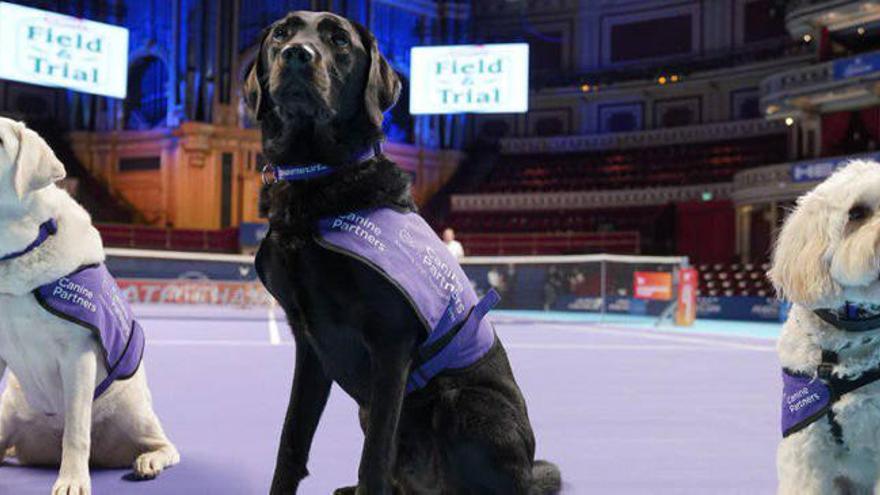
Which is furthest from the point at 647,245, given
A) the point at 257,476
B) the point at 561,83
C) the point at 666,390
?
the point at 257,476

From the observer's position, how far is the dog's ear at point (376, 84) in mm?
2439

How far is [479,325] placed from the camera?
104 inches

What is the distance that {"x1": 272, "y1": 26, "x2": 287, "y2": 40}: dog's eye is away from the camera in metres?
2.44

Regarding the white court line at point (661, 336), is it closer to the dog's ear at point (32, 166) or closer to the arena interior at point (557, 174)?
the arena interior at point (557, 174)

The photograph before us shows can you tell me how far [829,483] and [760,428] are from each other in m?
2.18

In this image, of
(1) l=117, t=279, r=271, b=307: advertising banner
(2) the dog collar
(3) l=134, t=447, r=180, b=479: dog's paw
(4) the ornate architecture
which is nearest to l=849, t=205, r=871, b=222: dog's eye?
(2) the dog collar

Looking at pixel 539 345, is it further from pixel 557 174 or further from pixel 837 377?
pixel 557 174

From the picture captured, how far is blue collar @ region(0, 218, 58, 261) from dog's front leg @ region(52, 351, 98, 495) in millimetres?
367

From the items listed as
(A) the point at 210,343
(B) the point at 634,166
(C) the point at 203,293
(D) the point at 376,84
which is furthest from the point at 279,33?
(B) the point at 634,166

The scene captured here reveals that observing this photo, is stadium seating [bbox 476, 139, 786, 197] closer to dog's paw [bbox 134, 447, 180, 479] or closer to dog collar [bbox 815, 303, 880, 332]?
dog collar [bbox 815, 303, 880, 332]

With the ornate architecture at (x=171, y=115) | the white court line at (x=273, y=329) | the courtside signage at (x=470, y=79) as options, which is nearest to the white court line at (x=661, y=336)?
the white court line at (x=273, y=329)

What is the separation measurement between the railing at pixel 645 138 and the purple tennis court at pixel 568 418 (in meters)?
22.5

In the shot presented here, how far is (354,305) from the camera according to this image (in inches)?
90.0

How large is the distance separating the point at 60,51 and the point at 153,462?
21.4 metres
